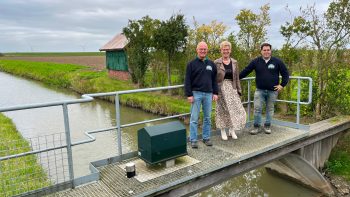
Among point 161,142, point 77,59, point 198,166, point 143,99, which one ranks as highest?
point 77,59

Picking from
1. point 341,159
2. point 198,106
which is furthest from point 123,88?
point 198,106

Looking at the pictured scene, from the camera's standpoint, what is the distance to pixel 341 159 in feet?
26.0

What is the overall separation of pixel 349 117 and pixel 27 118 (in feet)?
42.4

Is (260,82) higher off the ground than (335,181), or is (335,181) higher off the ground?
(260,82)

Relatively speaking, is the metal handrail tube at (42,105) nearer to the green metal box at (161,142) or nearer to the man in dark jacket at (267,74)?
the green metal box at (161,142)

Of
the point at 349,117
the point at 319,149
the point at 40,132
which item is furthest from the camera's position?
the point at 40,132

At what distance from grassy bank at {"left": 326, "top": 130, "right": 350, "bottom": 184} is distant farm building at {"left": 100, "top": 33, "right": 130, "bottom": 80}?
54.4 ft

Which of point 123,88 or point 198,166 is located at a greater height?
point 198,166

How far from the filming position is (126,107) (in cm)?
1593

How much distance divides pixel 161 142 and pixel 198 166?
0.69 meters

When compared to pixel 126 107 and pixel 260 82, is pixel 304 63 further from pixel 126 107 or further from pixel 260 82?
pixel 126 107

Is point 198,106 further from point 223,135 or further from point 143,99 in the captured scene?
point 143,99

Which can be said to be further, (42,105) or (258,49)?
(258,49)

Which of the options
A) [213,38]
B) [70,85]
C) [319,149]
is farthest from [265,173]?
[70,85]
